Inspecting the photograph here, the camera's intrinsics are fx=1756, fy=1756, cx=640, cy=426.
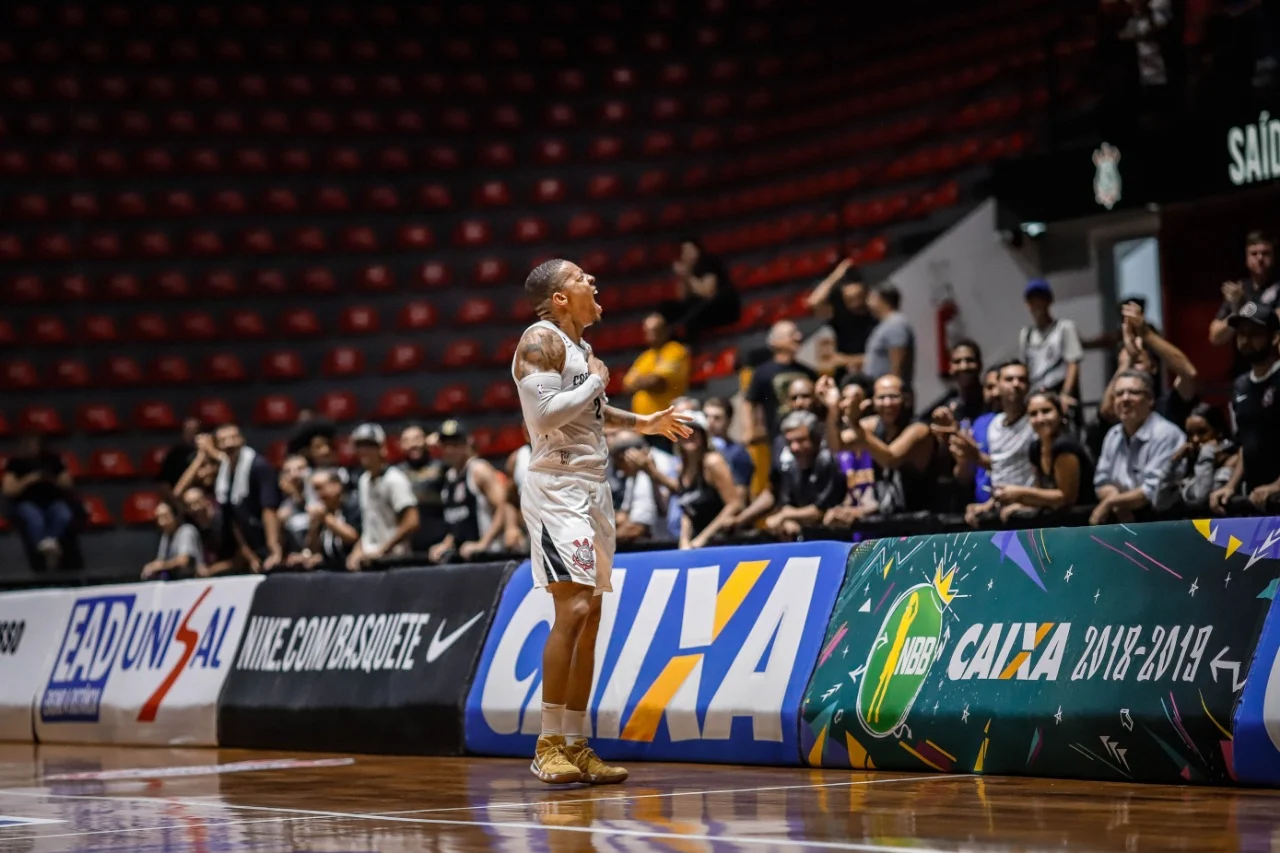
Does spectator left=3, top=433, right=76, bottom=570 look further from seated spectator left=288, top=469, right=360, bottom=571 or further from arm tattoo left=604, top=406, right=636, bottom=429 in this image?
arm tattoo left=604, top=406, right=636, bottom=429

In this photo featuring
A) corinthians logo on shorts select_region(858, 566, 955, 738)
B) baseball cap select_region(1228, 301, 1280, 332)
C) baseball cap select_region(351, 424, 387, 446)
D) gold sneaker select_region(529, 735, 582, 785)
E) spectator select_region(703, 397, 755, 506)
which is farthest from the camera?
baseball cap select_region(351, 424, 387, 446)

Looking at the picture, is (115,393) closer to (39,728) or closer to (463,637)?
(39,728)

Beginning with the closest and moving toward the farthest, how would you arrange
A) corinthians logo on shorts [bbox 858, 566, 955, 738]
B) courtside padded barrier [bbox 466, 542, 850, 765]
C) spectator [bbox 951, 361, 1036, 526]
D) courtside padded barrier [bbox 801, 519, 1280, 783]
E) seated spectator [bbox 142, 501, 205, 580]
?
courtside padded barrier [bbox 801, 519, 1280, 783] < corinthians logo on shorts [bbox 858, 566, 955, 738] < courtside padded barrier [bbox 466, 542, 850, 765] < spectator [bbox 951, 361, 1036, 526] < seated spectator [bbox 142, 501, 205, 580]

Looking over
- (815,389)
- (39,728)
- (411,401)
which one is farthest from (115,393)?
(815,389)

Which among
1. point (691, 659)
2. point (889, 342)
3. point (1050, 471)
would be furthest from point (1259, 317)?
point (889, 342)

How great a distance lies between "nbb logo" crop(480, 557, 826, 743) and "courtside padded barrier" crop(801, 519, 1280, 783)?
30 centimetres

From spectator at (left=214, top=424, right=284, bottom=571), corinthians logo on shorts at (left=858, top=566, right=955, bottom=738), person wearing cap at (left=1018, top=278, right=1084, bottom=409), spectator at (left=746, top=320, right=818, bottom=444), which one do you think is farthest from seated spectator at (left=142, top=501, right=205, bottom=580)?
corinthians logo on shorts at (left=858, top=566, right=955, bottom=738)

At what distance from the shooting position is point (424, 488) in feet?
48.3

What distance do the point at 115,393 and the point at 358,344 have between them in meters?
3.24

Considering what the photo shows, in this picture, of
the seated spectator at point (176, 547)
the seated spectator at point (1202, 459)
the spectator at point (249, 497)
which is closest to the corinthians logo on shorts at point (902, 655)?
the seated spectator at point (1202, 459)

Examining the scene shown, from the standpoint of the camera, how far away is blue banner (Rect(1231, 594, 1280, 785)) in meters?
6.53

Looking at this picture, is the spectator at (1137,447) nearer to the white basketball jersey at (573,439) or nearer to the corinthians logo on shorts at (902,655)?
the corinthians logo on shorts at (902,655)

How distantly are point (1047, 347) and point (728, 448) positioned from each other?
254cm

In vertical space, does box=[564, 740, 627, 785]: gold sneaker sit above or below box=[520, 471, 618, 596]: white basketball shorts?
below
